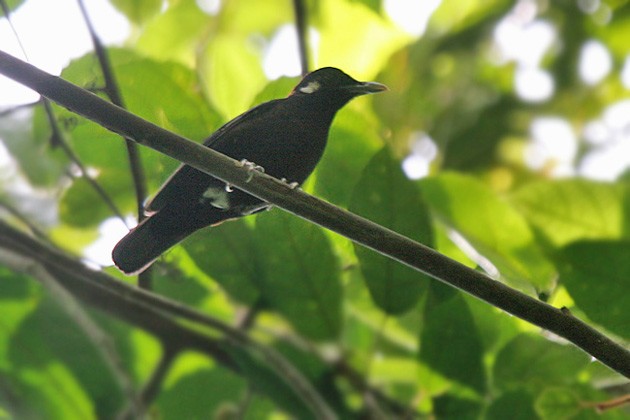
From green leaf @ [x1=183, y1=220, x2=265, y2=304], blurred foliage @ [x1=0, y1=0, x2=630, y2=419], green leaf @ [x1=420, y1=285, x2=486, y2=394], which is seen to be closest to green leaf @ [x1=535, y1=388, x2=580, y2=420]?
blurred foliage @ [x1=0, y1=0, x2=630, y2=419]

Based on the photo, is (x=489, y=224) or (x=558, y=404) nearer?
(x=558, y=404)

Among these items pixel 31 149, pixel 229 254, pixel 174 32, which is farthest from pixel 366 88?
pixel 174 32

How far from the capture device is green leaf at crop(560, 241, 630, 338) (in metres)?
1.34

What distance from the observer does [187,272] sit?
1568 millimetres

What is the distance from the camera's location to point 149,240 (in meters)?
1.26

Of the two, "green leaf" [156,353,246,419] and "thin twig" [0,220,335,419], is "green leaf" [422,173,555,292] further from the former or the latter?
"green leaf" [156,353,246,419]

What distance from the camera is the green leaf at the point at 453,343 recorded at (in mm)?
1495

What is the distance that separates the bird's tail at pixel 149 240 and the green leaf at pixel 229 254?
4 cm

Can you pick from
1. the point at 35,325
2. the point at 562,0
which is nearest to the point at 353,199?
the point at 35,325

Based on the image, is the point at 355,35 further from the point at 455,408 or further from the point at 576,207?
the point at 455,408

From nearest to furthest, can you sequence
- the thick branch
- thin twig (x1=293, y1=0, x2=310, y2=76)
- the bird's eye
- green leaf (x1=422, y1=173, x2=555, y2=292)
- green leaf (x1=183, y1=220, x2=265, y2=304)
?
1. the thick branch
2. the bird's eye
3. green leaf (x1=183, y1=220, x2=265, y2=304)
4. green leaf (x1=422, y1=173, x2=555, y2=292)
5. thin twig (x1=293, y1=0, x2=310, y2=76)

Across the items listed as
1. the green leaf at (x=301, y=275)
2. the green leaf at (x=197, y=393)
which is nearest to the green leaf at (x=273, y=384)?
the green leaf at (x=301, y=275)

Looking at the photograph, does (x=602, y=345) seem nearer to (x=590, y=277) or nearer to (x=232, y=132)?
(x=590, y=277)

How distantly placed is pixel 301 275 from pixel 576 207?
794 mm
